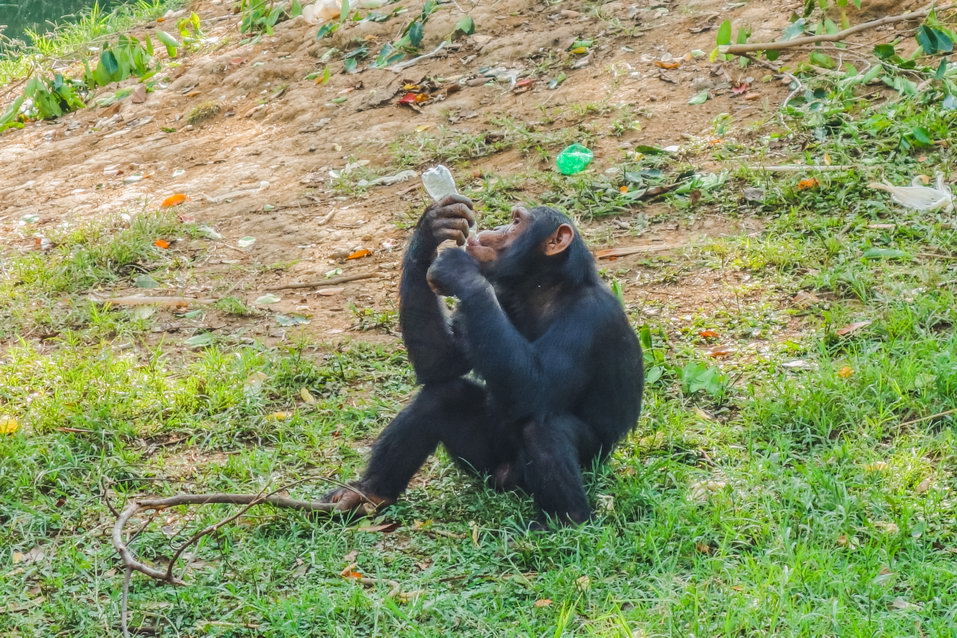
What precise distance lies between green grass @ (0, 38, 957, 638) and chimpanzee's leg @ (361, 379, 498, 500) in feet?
0.52

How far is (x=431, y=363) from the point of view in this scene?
4.69 meters

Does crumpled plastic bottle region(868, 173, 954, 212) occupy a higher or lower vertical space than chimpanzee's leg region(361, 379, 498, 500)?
lower

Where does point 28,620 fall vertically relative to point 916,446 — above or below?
above

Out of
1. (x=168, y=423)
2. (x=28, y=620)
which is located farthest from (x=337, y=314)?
(x=28, y=620)

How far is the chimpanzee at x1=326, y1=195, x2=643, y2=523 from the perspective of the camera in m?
4.30

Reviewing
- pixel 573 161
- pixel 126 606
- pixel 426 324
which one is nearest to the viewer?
pixel 126 606

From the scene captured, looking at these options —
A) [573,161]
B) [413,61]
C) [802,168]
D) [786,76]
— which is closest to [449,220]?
[573,161]

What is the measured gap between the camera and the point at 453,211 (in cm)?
459

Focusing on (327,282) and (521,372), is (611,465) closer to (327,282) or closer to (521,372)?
(521,372)

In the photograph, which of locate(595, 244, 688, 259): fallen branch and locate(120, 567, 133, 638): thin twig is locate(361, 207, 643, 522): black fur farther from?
locate(595, 244, 688, 259): fallen branch

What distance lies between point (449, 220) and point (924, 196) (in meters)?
3.58

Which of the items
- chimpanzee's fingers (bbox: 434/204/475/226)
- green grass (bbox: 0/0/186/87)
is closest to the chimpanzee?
chimpanzee's fingers (bbox: 434/204/475/226)

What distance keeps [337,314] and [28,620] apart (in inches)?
122

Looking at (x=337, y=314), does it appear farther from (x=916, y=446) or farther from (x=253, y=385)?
(x=916, y=446)
